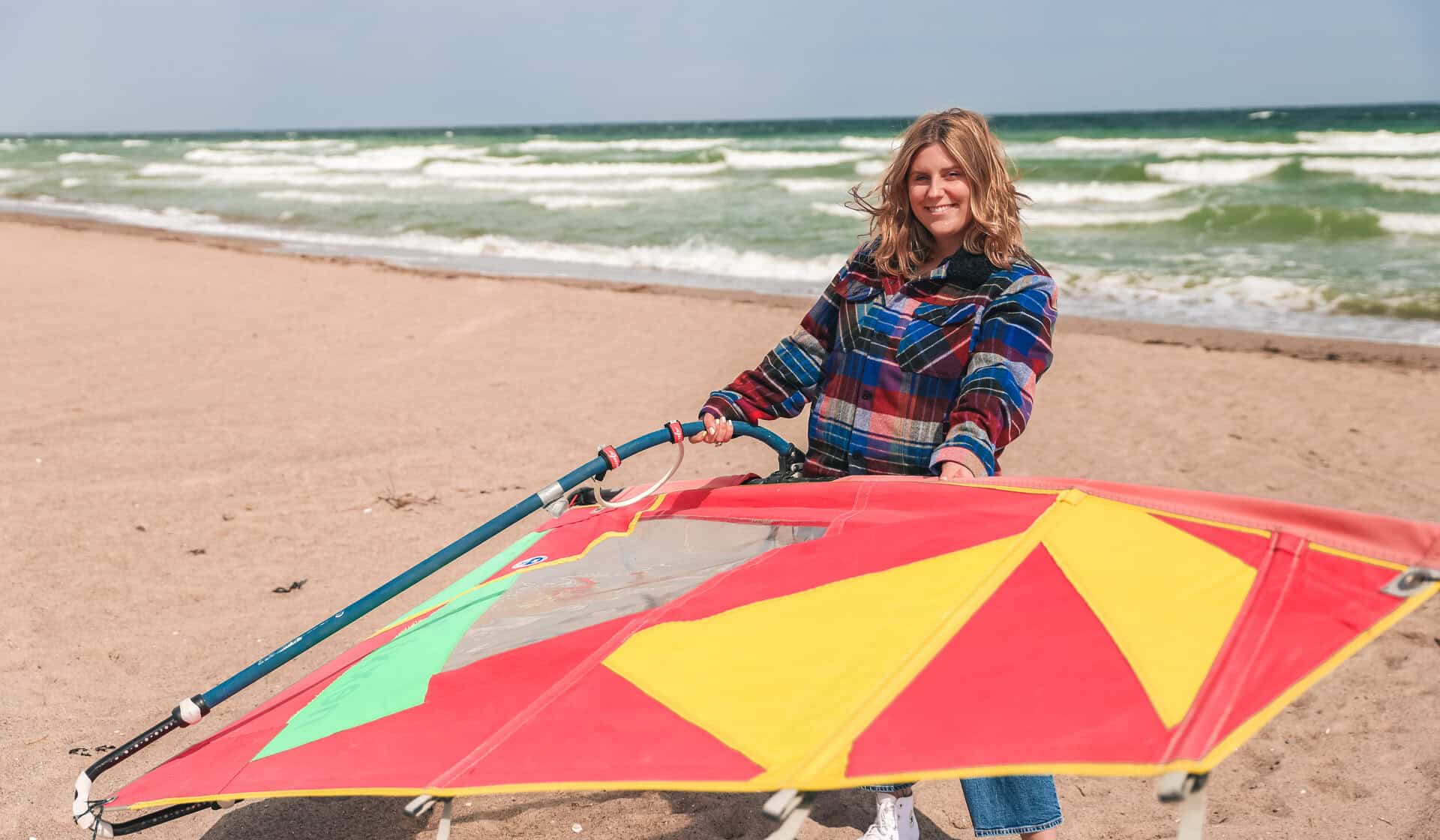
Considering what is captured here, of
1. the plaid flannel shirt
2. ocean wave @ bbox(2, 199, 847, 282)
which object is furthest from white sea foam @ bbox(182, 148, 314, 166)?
the plaid flannel shirt

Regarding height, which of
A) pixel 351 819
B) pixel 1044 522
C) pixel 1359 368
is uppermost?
pixel 1044 522

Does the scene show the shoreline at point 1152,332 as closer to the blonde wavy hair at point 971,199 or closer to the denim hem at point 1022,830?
the blonde wavy hair at point 971,199

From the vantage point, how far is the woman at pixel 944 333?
7.68 ft

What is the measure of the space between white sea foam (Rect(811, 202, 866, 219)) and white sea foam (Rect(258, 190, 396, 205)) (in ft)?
28.6

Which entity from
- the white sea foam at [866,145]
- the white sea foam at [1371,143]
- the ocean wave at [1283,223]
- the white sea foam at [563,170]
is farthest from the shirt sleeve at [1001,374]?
the white sea foam at [866,145]

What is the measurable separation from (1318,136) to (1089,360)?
2927 cm

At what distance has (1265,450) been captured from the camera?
6117mm

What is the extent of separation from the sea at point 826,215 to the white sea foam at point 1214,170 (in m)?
0.09

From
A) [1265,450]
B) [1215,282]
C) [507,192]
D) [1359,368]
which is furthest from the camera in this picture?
[507,192]

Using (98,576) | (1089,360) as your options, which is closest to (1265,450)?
(1089,360)

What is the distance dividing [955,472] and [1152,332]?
7.60 metres

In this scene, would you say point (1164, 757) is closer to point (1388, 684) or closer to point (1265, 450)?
point (1388, 684)

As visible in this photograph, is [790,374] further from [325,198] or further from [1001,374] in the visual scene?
[325,198]

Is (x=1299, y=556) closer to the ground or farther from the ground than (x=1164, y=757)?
farther from the ground
